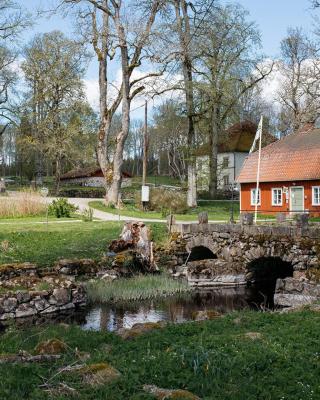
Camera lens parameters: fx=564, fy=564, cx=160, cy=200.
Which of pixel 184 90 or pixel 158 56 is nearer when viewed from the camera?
pixel 158 56

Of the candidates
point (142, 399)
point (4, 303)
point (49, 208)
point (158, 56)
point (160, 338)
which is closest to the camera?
point (142, 399)

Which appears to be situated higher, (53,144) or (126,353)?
(53,144)

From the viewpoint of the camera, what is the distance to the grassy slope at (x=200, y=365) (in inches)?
204

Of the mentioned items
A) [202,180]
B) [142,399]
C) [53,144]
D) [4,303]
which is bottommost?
[4,303]

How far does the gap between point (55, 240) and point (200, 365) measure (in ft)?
46.5

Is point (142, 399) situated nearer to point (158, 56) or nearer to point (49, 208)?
point (49, 208)

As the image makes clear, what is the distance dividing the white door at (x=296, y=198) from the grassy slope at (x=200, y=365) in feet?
78.1

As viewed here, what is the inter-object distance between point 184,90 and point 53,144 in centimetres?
1327

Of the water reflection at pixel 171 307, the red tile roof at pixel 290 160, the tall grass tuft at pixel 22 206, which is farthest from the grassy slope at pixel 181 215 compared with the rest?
the water reflection at pixel 171 307

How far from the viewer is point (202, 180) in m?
42.5

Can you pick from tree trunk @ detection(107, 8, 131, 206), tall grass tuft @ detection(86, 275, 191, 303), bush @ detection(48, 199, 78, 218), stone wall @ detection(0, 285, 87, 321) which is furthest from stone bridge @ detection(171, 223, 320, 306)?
tree trunk @ detection(107, 8, 131, 206)

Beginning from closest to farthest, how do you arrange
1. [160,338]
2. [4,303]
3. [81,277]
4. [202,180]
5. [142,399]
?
[142,399] → [160,338] → [4,303] → [81,277] → [202,180]

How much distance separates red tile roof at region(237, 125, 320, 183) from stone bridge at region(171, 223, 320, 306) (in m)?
11.2

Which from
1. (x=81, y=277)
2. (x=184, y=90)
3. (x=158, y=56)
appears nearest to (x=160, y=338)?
(x=81, y=277)
